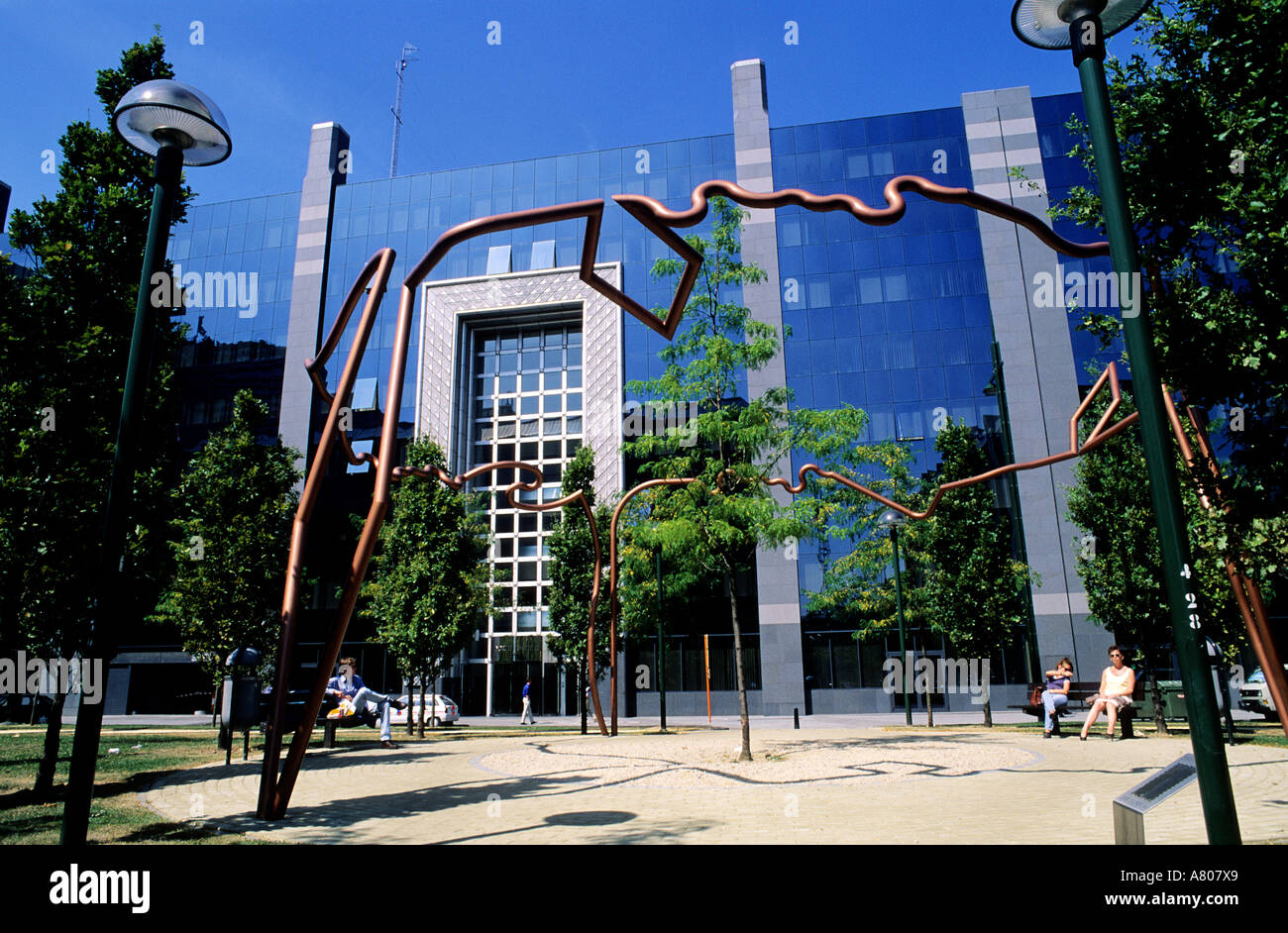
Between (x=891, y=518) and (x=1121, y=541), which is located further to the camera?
(x=891, y=518)

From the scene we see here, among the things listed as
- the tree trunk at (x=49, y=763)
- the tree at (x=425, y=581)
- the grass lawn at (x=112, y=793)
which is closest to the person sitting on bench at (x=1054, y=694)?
the tree at (x=425, y=581)

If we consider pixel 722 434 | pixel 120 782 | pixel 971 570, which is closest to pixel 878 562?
pixel 971 570

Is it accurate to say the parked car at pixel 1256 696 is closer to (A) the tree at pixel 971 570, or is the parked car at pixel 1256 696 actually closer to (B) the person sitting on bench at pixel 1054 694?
(A) the tree at pixel 971 570

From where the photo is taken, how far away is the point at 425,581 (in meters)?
24.1

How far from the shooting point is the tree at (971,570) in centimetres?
2155

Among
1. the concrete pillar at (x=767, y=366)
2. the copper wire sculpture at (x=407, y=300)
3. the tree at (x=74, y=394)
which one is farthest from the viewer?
the concrete pillar at (x=767, y=366)

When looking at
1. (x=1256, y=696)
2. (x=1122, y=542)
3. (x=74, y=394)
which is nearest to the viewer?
(x=74, y=394)

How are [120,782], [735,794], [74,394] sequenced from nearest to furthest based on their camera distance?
[735,794], [74,394], [120,782]

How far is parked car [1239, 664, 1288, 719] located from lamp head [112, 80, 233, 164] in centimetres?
2918

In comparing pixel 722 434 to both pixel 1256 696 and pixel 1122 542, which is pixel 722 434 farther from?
pixel 1256 696

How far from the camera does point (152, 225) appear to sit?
702 centimetres

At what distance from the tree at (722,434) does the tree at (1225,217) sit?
7534 mm

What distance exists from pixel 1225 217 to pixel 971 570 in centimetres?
1534
